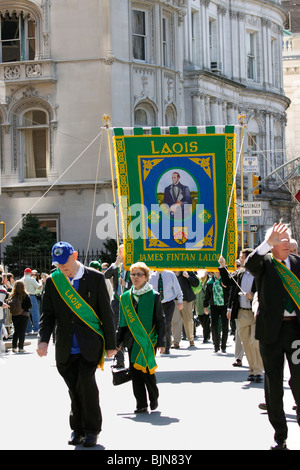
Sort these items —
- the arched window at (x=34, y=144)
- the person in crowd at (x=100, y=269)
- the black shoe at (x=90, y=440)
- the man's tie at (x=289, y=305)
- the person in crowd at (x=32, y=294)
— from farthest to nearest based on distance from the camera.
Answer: the arched window at (x=34, y=144) < the person in crowd at (x=32, y=294) < the person in crowd at (x=100, y=269) < the black shoe at (x=90, y=440) < the man's tie at (x=289, y=305)

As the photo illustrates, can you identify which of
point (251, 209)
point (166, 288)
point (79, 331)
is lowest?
point (79, 331)

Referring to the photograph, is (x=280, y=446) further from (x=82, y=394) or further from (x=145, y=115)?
(x=145, y=115)

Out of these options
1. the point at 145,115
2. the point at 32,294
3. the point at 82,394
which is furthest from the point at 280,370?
the point at 145,115

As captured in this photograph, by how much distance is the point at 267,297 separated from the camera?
27.3ft

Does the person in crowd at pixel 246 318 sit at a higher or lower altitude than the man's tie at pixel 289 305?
lower

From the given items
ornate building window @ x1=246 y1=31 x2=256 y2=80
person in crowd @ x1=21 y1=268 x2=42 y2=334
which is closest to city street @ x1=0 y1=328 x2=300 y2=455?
person in crowd @ x1=21 y1=268 x2=42 y2=334

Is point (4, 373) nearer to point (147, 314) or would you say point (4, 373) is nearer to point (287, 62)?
point (147, 314)

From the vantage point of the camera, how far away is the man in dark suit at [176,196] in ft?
51.1

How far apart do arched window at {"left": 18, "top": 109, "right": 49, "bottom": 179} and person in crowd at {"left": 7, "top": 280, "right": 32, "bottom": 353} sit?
1670 cm

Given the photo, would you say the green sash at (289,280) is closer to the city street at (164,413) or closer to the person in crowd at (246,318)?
the city street at (164,413)

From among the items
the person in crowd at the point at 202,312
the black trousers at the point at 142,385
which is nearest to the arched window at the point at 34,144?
the person in crowd at the point at 202,312

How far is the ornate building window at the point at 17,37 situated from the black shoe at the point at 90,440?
2881 centimetres

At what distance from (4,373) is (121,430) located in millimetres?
6178

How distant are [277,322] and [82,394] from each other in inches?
77.1
